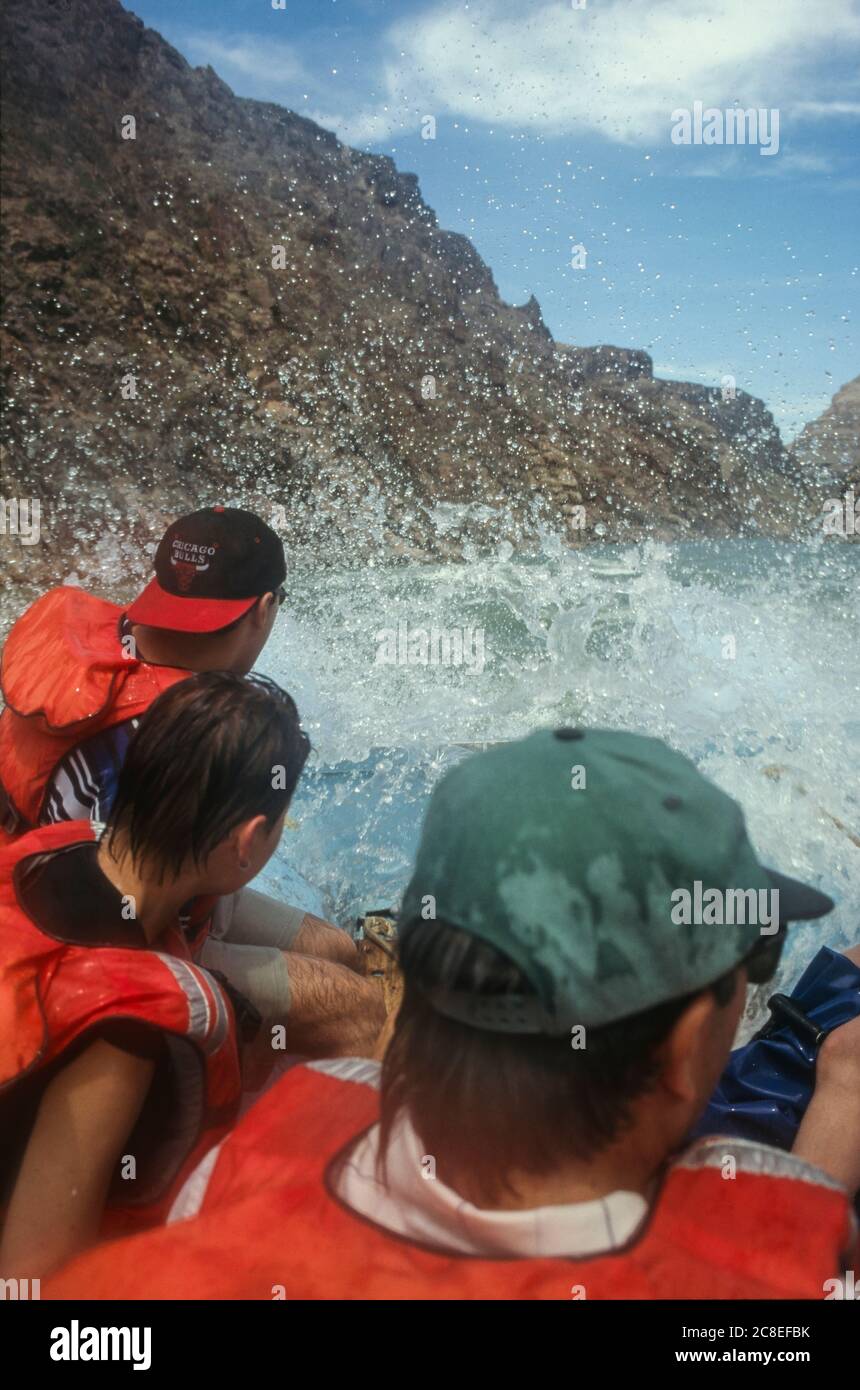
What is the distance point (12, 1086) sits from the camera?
125 centimetres

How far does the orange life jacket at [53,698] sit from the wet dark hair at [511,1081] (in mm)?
1393

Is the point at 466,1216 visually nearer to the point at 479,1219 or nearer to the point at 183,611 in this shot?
the point at 479,1219

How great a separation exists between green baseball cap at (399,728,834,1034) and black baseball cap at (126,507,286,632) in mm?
1598

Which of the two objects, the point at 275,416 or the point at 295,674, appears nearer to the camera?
the point at 295,674

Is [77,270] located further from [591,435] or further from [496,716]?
[591,435]

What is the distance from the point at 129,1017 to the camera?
1344 millimetres

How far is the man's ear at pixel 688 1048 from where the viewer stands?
2.84 feet

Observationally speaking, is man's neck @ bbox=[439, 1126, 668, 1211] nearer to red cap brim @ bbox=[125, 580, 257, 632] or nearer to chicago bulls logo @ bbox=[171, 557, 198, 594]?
red cap brim @ bbox=[125, 580, 257, 632]

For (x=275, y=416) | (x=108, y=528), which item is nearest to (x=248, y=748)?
(x=108, y=528)

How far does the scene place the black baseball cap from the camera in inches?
93.5

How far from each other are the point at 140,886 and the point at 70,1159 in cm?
43

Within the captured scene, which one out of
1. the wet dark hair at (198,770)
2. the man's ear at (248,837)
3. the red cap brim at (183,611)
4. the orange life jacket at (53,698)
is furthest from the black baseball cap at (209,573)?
the man's ear at (248,837)

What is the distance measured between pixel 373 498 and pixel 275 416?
19.5 ft

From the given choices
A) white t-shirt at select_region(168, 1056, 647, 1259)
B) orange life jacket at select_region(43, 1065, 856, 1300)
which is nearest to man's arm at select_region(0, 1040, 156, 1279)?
orange life jacket at select_region(43, 1065, 856, 1300)
